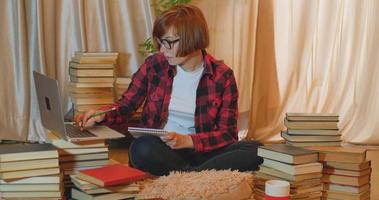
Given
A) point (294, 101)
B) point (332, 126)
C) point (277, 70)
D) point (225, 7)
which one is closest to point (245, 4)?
point (225, 7)

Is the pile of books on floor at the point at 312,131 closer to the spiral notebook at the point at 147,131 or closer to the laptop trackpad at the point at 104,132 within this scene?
the spiral notebook at the point at 147,131

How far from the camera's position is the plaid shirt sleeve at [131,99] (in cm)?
212

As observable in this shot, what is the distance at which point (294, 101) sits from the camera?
3.47 metres

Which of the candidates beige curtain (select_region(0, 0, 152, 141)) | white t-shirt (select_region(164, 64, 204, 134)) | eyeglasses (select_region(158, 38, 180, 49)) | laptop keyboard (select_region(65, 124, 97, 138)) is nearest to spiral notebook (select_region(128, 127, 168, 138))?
laptop keyboard (select_region(65, 124, 97, 138))

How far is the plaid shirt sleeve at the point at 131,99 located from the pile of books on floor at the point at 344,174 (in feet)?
2.37

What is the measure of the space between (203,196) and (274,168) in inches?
11.9

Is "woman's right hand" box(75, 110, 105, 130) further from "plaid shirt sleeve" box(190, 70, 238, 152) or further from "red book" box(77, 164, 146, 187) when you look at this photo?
"plaid shirt sleeve" box(190, 70, 238, 152)

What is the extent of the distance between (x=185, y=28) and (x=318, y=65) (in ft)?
5.29

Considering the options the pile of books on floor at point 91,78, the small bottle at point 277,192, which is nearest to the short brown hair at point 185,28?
the small bottle at point 277,192

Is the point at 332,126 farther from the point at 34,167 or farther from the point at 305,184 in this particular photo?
the point at 34,167

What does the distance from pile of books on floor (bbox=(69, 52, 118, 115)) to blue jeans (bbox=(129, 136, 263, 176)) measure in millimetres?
899

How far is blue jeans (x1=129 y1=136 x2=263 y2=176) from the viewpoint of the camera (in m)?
2.01

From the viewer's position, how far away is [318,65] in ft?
11.2

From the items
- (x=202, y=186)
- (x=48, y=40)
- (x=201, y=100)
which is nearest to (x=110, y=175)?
(x=202, y=186)
